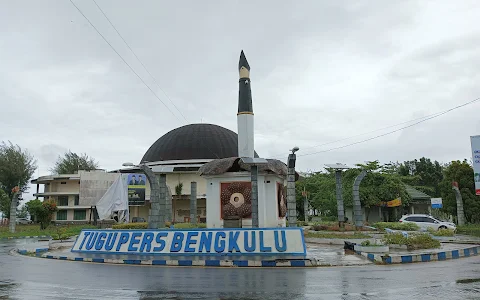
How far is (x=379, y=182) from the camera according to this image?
130 feet

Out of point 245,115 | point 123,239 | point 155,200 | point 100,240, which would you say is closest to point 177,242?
point 123,239

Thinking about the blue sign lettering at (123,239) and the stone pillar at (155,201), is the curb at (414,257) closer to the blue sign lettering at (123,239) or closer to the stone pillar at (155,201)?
the blue sign lettering at (123,239)

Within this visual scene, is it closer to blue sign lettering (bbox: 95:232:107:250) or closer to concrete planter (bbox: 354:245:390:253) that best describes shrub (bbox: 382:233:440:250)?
concrete planter (bbox: 354:245:390:253)

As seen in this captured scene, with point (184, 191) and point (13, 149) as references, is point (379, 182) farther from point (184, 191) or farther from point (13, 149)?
point (13, 149)

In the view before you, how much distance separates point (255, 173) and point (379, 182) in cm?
2345

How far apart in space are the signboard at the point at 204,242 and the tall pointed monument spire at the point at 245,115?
1416cm

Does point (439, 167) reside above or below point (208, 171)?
above

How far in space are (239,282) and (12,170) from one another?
6158 cm

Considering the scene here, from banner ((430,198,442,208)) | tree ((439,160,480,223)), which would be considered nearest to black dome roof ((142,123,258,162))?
banner ((430,198,442,208))

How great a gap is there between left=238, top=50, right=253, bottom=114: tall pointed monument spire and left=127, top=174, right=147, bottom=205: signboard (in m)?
25.1

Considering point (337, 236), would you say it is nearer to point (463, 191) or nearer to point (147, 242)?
point (147, 242)

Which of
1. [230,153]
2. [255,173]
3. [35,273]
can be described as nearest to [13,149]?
[230,153]

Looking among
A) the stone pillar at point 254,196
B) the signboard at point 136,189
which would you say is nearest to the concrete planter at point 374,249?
the stone pillar at point 254,196

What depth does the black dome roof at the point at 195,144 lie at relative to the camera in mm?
50250
